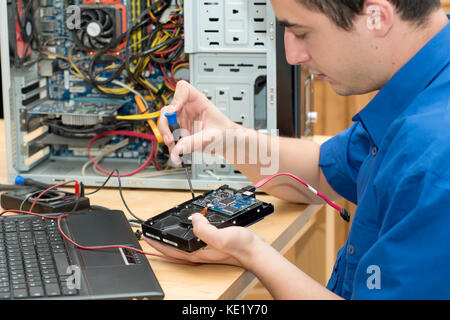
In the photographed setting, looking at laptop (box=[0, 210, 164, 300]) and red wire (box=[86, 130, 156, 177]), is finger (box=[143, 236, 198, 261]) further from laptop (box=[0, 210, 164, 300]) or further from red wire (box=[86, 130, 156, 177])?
red wire (box=[86, 130, 156, 177])

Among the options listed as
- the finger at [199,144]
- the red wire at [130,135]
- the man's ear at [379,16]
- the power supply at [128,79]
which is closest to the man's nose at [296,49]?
the man's ear at [379,16]

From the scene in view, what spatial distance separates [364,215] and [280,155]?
404mm

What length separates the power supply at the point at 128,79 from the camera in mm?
→ 1470

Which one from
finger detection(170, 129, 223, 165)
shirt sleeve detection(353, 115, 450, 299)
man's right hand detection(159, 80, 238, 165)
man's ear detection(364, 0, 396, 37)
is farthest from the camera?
man's right hand detection(159, 80, 238, 165)

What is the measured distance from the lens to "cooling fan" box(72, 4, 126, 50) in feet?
5.15

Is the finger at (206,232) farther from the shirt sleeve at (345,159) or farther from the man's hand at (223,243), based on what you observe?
the shirt sleeve at (345,159)

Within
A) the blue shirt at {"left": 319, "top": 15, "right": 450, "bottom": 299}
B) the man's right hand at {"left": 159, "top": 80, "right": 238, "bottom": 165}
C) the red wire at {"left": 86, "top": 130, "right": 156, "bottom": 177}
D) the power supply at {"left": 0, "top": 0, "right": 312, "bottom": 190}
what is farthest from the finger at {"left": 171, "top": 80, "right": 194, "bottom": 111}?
the blue shirt at {"left": 319, "top": 15, "right": 450, "bottom": 299}

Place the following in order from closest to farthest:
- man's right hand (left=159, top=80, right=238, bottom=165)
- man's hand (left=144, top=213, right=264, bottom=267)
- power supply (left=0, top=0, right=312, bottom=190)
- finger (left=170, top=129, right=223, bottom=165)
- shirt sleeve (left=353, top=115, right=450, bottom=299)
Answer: shirt sleeve (left=353, top=115, right=450, bottom=299), man's hand (left=144, top=213, right=264, bottom=267), finger (left=170, top=129, right=223, bottom=165), man's right hand (left=159, top=80, right=238, bottom=165), power supply (left=0, top=0, right=312, bottom=190)

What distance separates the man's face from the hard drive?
1.03ft

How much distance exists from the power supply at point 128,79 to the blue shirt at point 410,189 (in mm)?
484

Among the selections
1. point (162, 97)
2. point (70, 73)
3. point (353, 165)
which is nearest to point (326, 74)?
point (353, 165)

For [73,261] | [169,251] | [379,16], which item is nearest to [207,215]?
[169,251]

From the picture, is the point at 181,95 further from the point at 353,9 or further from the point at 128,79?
the point at 353,9

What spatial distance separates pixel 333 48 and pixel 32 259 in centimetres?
58
